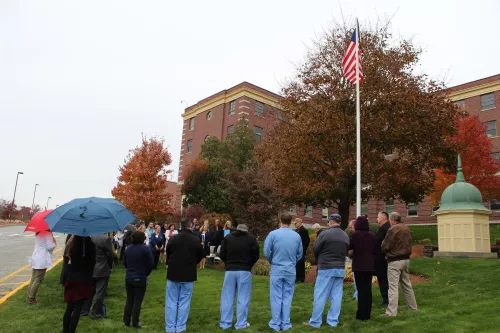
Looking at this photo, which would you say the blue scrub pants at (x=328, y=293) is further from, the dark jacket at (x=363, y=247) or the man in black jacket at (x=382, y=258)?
the man in black jacket at (x=382, y=258)

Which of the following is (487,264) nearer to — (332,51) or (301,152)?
(301,152)

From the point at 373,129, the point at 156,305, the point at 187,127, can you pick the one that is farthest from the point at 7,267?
the point at 187,127

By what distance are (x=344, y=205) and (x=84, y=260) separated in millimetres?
17565

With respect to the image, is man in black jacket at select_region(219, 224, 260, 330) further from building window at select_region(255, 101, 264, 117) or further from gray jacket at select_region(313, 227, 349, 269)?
building window at select_region(255, 101, 264, 117)

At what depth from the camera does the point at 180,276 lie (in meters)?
7.44

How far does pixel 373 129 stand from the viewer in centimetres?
1906

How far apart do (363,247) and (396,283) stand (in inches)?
38.6

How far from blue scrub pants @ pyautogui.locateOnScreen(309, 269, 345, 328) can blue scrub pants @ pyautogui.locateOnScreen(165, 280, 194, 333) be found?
2.29m

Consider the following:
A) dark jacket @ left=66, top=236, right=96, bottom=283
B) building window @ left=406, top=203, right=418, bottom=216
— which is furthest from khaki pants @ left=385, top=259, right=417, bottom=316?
building window @ left=406, top=203, right=418, bottom=216

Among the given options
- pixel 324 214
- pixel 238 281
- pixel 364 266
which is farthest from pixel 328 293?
pixel 324 214

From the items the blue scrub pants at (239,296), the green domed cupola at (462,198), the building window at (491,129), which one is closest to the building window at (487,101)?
the building window at (491,129)

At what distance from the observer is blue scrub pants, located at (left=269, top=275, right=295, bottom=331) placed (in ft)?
24.6

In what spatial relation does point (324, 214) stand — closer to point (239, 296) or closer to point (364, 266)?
point (364, 266)

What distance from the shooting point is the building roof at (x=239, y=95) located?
4794cm
